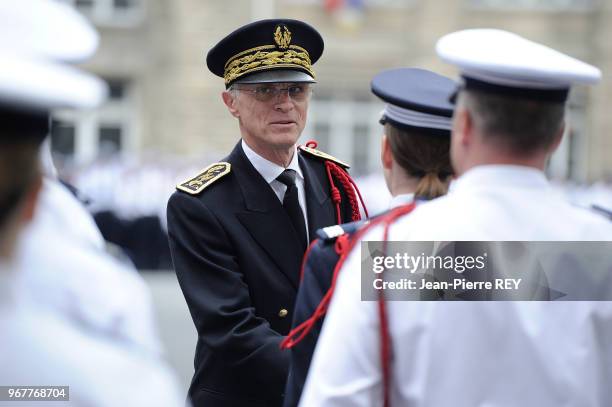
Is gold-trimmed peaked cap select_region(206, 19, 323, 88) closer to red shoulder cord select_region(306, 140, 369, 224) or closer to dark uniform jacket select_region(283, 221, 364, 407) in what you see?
red shoulder cord select_region(306, 140, 369, 224)

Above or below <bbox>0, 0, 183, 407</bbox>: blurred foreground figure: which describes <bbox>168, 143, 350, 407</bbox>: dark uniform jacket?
below

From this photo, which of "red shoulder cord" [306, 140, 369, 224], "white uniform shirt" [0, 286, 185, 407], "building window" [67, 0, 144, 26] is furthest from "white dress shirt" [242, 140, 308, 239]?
"building window" [67, 0, 144, 26]

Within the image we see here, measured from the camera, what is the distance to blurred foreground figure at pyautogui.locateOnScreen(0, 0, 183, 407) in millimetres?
1519

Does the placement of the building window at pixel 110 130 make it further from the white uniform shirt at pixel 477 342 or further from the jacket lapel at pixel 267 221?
the white uniform shirt at pixel 477 342

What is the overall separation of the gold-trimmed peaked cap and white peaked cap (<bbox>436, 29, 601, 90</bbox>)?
1.42 m

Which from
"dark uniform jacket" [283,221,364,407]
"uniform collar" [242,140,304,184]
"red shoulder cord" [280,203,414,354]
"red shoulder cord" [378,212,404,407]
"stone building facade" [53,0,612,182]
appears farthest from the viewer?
"stone building facade" [53,0,612,182]

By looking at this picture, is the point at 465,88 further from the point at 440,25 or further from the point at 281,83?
the point at 440,25

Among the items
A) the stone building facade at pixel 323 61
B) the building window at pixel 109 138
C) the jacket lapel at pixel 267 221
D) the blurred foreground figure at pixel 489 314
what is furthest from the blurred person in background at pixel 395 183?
the building window at pixel 109 138

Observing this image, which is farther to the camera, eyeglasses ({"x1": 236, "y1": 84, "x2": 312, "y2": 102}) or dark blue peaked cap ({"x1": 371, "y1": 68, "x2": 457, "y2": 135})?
eyeglasses ({"x1": 236, "y1": 84, "x2": 312, "y2": 102})

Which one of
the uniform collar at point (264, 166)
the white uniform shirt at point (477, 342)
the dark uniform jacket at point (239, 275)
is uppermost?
the white uniform shirt at point (477, 342)

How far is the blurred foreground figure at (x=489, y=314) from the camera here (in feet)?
7.05

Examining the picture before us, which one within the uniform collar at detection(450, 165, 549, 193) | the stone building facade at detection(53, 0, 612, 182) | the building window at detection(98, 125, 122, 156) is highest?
the uniform collar at detection(450, 165, 549, 193)

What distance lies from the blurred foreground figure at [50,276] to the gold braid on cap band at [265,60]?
6.56ft

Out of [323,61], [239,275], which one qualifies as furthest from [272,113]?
[323,61]
